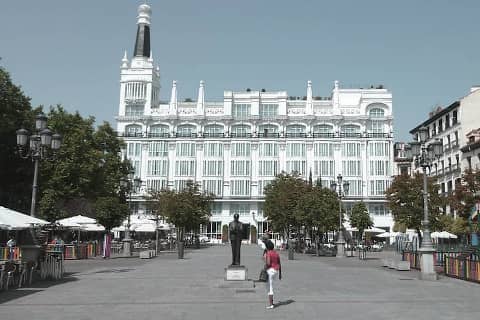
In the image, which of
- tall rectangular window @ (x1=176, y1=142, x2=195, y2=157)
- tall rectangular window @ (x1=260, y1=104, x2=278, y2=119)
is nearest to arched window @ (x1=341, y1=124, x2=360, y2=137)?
tall rectangular window @ (x1=260, y1=104, x2=278, y2=119)

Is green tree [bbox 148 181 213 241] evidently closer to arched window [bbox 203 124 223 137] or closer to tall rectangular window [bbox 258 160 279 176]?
tall rectangular window [bbox 258 160 279 176]

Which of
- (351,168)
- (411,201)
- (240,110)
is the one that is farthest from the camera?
(240,110)

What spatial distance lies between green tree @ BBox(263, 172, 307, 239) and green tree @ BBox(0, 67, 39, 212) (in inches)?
868

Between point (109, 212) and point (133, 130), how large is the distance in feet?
158

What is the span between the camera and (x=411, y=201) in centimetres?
4300

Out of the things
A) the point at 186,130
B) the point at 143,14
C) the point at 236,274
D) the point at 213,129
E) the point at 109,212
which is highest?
the point at 143,14

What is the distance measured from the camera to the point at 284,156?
8306 centimetres

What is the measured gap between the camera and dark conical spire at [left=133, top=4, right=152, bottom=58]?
91438 mm

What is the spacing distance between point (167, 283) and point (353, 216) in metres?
49.4

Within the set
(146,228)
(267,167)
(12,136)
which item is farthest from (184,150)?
(12,136)

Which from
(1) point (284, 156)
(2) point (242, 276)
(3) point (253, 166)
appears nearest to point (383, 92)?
(1) point (284, 156)

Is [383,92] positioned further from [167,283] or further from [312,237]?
[167,283]

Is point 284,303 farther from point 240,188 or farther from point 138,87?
point 138,87

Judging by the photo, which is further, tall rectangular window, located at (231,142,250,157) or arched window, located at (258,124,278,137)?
arched window, located at (258,124,278,137)
